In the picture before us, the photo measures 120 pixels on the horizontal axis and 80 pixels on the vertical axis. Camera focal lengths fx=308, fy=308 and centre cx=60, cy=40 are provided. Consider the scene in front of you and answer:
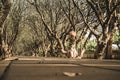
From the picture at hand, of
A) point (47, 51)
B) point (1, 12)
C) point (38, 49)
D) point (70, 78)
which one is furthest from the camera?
point (38, 49)

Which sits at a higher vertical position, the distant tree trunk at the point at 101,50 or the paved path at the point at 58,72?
the distant tree trunk at the point at 101,50

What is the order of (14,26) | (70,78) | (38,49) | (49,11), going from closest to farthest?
(70,78) < (49,11) < (14,26) < (38,49)

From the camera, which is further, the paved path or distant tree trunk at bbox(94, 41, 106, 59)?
distant tree trunk at bbox(94, 41, 106, 59)

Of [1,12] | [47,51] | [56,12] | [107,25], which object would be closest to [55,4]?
[56,12]

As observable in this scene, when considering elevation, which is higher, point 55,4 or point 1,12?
point 55,4

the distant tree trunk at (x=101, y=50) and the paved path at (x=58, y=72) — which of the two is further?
the distant tree trunk at (x=101, y=50)

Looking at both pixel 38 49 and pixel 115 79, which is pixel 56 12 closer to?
pixel 38 49

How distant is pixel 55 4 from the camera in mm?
39125

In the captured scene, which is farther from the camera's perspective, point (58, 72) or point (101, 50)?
point (101, 50)

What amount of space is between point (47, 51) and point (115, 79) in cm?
4681

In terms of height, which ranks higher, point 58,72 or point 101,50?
point 101,50

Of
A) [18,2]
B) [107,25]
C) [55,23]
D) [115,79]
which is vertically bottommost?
[115,79]

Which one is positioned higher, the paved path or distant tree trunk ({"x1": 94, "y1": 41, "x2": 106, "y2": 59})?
distant tree trunk ({"x1": 94, "y1": 41, "x2": 106, "y2": 59})

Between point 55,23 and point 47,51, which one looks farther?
point 47,51
